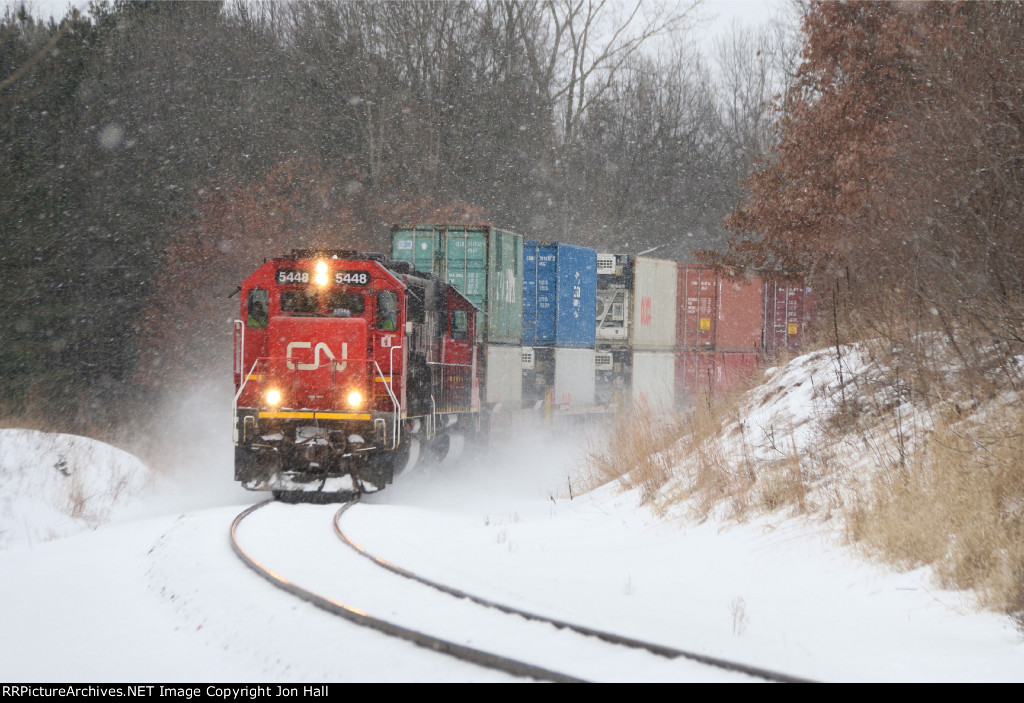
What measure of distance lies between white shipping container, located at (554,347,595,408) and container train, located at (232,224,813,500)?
5 cm

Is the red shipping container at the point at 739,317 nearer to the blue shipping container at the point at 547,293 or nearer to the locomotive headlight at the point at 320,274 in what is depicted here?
the blue shipping container at the point at 547,293

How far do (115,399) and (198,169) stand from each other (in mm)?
7786

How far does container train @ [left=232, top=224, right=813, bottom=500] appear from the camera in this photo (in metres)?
12.7

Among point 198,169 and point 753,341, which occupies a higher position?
point 198,169

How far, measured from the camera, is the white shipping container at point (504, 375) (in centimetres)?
1842

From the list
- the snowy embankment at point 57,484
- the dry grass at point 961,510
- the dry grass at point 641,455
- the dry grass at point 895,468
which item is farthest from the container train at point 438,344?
the dry grass at point 961,510

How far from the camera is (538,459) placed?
802 inches

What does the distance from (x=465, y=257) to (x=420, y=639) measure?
42.5 feet

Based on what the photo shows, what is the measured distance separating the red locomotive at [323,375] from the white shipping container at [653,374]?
1131 cm

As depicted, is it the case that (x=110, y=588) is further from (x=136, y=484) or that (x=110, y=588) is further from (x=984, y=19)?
(x=984, y=19)

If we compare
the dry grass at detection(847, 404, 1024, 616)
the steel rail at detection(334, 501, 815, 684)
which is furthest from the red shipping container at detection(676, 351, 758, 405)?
the steel rail at detection(334, 501, 815, 684)

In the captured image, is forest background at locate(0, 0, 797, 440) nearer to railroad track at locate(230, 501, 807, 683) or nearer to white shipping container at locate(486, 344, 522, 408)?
white shipping container at locate(486, 344, 522, 408)

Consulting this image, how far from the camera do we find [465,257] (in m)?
18.1

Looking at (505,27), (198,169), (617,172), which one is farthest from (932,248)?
(617,172)
